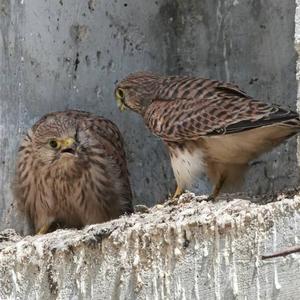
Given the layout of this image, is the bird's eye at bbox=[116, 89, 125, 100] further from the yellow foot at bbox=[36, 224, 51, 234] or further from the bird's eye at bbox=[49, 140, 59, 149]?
the yellow foot at bbox=[36, 224, 51, 234]

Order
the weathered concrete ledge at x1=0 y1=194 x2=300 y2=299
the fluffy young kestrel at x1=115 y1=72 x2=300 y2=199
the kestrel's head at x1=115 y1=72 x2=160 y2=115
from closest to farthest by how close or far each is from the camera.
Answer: the weathered concrete ledge at x1=0 y1=194 x2=300 y2=299, the fluffy young kestrel at x1=115 y1=72 x2=300 y2=199, the kestrel's head at x1=115 y1=72 x2=160 y2=115

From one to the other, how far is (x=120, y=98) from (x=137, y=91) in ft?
0.45

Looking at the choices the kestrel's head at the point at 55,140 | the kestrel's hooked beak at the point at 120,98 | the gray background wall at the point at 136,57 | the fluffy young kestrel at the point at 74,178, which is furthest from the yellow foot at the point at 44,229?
the kestrel's hooked beak at the point at 120,98

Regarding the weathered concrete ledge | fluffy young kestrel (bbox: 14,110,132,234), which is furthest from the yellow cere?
the weathered concrete ledge

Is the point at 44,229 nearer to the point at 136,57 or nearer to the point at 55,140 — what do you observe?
the point at 55,140

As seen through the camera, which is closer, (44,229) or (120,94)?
(44,229)

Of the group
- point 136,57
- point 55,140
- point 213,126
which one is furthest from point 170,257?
point 136,57

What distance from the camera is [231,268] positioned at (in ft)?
14.1

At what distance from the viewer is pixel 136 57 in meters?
6.45

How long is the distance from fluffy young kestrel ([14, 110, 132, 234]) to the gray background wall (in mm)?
111

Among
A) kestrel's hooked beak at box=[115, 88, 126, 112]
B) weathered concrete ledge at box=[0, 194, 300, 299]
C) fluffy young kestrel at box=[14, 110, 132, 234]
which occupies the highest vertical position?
kestrel's hooked beak at box=[115, 88, 126, 112]

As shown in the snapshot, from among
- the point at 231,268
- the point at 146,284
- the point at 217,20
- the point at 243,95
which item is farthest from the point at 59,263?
the point at 217,20

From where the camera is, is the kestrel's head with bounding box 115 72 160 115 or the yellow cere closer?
the yellow cere

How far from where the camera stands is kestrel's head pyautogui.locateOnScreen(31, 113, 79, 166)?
231 inches
